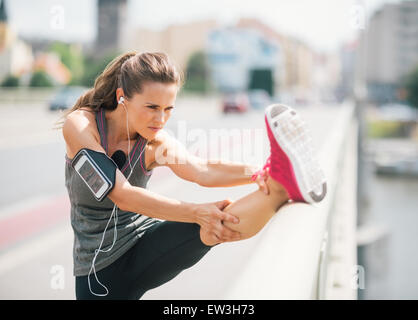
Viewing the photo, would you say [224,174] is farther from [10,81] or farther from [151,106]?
[10,81]

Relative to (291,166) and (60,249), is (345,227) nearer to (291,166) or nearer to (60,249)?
(60,249)

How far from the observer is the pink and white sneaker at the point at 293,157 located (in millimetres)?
1713

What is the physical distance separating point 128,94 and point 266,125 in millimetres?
506

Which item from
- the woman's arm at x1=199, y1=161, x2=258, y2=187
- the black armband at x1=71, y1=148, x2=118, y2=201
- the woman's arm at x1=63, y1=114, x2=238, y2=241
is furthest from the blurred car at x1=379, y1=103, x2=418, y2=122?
the black armband at x1=71, y1=148, x2=118, y2=201

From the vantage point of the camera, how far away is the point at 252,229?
72.1 inches

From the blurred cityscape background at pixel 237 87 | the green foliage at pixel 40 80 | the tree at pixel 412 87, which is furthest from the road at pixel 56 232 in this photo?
the tree at pixel 412 87

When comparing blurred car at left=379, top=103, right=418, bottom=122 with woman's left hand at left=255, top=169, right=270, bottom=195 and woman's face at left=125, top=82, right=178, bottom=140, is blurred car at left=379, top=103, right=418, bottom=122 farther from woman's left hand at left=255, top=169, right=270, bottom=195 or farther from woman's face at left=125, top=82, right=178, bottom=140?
woman's face at left=125, top=82, right=178, bottom=140

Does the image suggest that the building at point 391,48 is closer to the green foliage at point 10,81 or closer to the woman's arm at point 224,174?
the green foliage at point 10,81

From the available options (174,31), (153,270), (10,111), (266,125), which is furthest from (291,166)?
(174,31)

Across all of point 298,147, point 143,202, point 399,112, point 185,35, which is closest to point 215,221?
point 143,202

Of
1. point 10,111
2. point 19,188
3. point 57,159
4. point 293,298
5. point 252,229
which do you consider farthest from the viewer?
point 10,111

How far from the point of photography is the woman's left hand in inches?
72.3

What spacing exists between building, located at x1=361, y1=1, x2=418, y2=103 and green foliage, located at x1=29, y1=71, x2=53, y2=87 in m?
63.0

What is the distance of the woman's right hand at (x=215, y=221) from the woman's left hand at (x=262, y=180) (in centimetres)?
16
